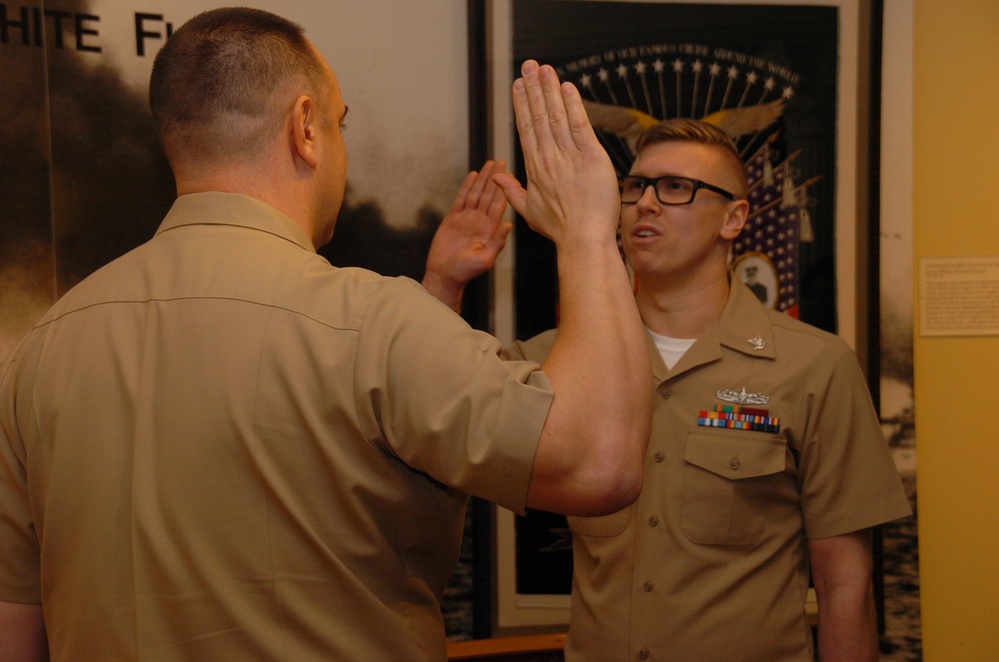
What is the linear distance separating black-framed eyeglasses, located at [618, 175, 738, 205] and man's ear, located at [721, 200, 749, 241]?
26 mm

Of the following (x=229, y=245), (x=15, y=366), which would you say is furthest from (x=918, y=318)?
(x=15, y=366)

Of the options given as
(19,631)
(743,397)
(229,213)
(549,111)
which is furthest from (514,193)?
(19,631)

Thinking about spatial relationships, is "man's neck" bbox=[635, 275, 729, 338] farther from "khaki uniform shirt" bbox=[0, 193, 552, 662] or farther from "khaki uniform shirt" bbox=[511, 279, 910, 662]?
"khaki uniform shirt" bbox=[0, 193, 552, 662]

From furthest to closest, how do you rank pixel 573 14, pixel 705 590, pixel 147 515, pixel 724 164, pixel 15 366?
pixel 573 14
pixel 724 164
pixel 705 590
pixel 15 366
pixel 147 515

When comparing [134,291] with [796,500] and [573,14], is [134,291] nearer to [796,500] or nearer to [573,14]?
[796,500]

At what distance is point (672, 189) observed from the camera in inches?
76.1

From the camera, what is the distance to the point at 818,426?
1740 mm

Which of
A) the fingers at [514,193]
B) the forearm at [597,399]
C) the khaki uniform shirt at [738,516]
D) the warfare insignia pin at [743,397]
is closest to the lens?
the forearm at [597,399]

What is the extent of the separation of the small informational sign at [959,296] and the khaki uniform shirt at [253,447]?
175cm

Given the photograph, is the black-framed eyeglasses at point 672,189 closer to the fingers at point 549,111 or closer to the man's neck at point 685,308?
the man's neck at point 685,308

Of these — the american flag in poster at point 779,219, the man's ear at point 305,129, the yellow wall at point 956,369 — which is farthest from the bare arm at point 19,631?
the yellow wall at point 956,369

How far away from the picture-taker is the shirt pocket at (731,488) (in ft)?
5.61

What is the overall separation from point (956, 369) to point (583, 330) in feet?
5.81

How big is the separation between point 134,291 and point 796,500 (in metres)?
1.38
